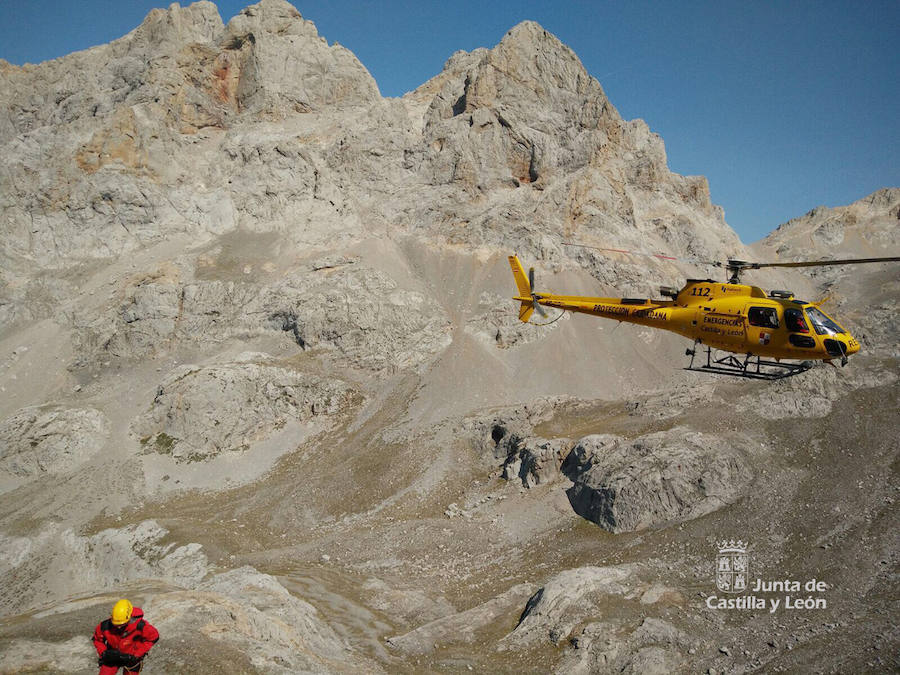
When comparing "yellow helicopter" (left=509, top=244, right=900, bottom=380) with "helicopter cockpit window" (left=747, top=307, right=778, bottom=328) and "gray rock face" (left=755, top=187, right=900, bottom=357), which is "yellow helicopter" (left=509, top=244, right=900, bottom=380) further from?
"gray rock face" (left=755, top=187, right=900, bottom=357)

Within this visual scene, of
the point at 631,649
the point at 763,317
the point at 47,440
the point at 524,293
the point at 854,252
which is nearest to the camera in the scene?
the point at 631,649

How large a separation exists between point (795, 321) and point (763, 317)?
3.80 feet

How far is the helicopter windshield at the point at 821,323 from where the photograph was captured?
20.9m

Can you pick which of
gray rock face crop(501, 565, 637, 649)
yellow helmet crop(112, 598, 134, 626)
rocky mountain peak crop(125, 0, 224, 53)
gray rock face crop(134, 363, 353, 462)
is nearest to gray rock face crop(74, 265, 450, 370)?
gray rock face crop(134, 363, 353, 462)

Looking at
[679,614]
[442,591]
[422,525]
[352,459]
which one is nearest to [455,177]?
[352,459]

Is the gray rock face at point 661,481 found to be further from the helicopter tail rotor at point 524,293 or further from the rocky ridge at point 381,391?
the helicopter tail rotor at point 524,293

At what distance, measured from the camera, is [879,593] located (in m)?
21.0

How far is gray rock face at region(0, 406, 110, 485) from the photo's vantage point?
4716 cm

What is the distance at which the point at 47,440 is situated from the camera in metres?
48.2

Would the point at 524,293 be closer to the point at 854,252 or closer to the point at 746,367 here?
the point at 746,367

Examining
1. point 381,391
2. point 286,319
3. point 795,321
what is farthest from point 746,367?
point 286,319

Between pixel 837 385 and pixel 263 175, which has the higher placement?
pixel 263 175

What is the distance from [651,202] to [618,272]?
69.3 feet

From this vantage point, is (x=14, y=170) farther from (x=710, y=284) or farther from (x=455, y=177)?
(x=710, y=284)
